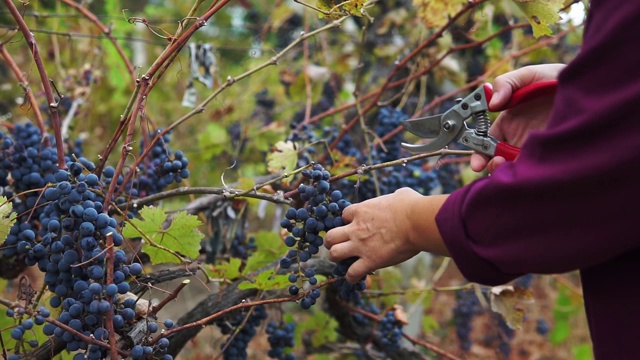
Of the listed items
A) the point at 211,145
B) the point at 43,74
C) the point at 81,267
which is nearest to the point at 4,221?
the point at 81,267

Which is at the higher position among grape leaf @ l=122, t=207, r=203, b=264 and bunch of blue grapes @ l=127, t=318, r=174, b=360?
grape leaf @ l=122, t=207, r=203, b=264

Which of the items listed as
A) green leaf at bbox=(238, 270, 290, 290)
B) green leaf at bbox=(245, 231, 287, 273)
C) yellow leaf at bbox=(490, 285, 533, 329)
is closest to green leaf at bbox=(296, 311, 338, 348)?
green leaf at bbox=(245, 231, 287, 273)

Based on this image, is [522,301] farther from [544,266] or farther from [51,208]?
[51,208]

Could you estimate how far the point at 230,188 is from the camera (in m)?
1.58

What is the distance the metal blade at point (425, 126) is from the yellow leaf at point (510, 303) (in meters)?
0.69

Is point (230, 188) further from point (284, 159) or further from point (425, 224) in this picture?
point (425, 224)

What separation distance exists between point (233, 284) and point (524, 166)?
3.05ft

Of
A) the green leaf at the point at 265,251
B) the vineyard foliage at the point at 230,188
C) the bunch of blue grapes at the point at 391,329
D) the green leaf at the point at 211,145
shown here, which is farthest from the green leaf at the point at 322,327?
the green leaf at the point at 211,145

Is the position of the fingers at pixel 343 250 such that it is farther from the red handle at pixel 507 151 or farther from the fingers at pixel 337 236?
the red handle at pixel 507 151

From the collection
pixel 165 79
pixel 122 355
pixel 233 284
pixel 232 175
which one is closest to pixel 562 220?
pixel 122 355

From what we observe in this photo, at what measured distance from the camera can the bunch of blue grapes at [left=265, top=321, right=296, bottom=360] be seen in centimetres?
190

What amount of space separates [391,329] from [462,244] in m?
1.04

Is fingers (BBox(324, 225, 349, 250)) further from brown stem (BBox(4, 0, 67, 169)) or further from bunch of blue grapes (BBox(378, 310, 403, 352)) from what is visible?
bunch of blue grapes (BBox(378, 310, 403, 352))

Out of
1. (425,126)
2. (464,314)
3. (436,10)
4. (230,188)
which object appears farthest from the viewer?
(464,314)
